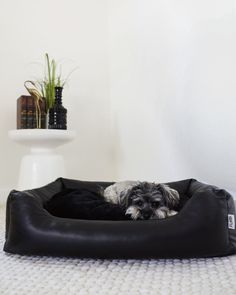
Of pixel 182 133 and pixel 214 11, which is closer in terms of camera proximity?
pixel 214 11

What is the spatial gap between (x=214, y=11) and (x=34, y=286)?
156 centimetres

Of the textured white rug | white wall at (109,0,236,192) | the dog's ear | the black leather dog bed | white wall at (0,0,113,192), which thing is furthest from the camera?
white wall at (0,0,113,192)

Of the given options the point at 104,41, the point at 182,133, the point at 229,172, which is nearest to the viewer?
the point at 229,172

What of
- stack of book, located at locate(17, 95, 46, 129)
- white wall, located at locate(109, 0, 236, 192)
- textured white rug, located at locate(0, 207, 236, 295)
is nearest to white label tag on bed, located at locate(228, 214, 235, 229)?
textured white rug, located at locate(0, 207, 236, 295)

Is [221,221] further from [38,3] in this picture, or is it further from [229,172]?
[38,3]

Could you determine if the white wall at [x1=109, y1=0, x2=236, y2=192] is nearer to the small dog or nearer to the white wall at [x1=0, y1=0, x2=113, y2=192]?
the white wall at [x1=0, y1=0, x2=113, y2=192]

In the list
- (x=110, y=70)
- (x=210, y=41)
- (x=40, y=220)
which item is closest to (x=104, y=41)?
(x=110, y=70)

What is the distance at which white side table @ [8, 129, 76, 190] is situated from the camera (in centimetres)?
232

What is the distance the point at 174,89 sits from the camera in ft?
7.96

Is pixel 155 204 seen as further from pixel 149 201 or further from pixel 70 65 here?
pixel 70 65

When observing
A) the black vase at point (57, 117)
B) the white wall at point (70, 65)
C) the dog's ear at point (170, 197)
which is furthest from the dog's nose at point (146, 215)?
the white wall at point (70, 65)

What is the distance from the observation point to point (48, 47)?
316cm

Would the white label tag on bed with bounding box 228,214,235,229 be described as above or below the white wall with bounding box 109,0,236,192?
below

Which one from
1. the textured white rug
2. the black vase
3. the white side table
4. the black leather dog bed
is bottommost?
the textured white rug
